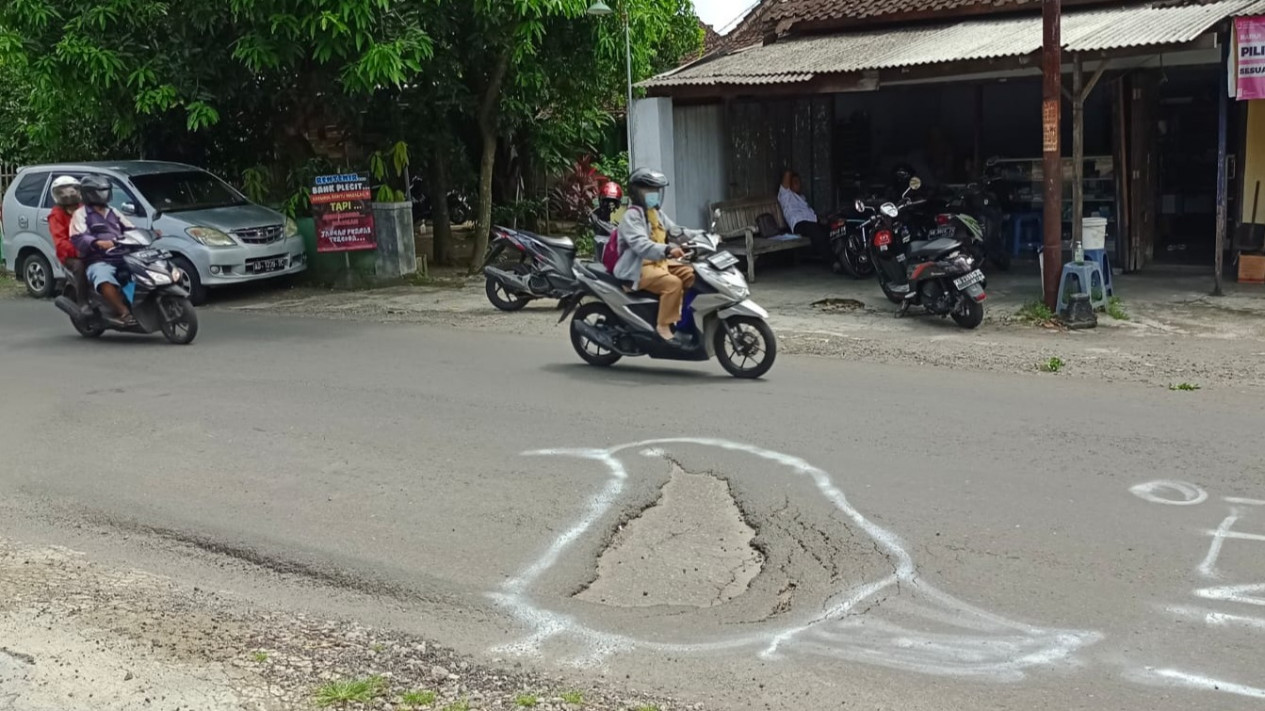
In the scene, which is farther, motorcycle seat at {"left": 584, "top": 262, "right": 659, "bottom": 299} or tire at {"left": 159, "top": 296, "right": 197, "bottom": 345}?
tire at {"left": 159, "top": 296, "right": 197, "bottom": 345}

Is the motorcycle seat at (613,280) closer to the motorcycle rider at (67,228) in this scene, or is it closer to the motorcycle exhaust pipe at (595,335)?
the motorcycle exhaust pipe at (595,335)

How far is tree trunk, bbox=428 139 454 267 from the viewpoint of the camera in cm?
1769

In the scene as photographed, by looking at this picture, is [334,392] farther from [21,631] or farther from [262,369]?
[21,631]

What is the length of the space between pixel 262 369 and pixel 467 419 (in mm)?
2942

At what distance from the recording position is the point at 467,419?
8367mm

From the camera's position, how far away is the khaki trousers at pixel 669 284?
30.6 ft

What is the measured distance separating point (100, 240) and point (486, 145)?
21.0 feet

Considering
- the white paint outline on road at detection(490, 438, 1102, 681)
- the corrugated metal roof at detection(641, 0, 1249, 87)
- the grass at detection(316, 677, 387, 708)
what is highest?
the corrugated metal roof at detection(641, 0, 1249, 87)

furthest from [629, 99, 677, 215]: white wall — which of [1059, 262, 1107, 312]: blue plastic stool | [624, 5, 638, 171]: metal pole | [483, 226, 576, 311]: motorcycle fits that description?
[1059, 262, 1107, 312]: blue plastic stool

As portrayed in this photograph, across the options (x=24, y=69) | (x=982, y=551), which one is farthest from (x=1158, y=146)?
(x=24, y=69)

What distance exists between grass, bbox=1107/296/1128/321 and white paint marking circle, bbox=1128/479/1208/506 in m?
5.93

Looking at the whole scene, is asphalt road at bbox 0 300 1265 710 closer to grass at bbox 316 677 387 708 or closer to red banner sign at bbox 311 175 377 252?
grass at bbox 316 677 387 708

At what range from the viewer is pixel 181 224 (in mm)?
14930

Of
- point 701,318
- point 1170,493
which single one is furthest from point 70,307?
point 1170,493
